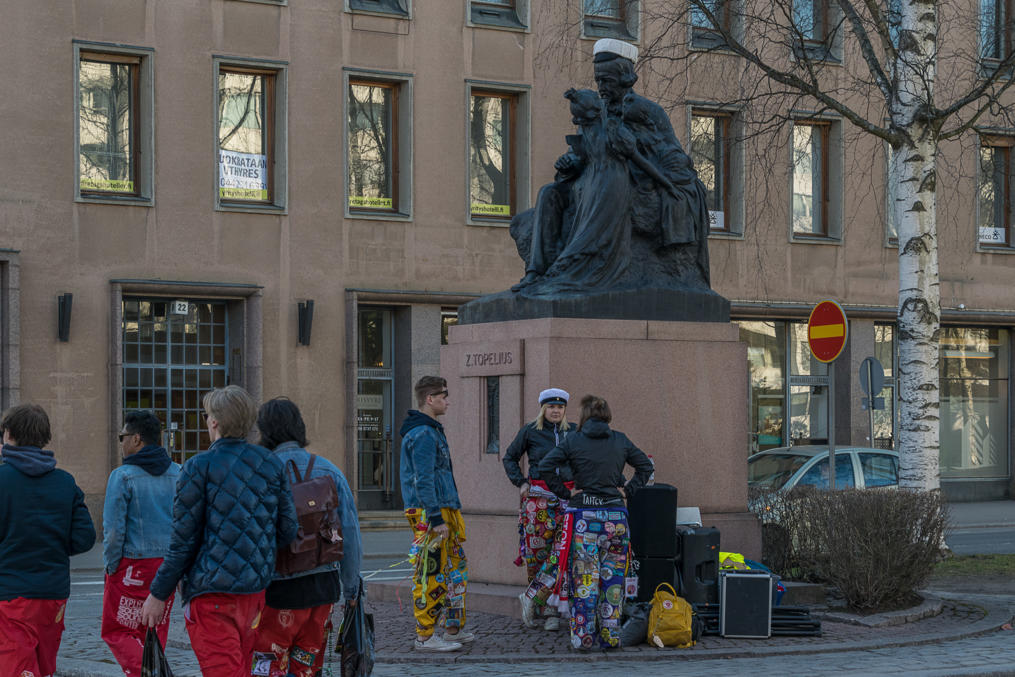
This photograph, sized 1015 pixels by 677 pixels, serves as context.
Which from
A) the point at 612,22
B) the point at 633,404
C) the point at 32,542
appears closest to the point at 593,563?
the point at 633,404

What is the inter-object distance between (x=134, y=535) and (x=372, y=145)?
60.0ft

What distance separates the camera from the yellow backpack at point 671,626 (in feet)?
34.9

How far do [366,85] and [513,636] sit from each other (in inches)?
650

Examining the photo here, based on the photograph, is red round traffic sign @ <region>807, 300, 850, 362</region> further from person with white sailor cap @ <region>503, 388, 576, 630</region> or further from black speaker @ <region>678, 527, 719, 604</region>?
person with white sailor cap @ <region>503, 388, 576, 630</region>

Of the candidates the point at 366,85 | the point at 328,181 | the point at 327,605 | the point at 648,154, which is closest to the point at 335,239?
the point at 328,181

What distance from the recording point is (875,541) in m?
12.3

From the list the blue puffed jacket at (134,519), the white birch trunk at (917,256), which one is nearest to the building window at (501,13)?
the white birch trunk at (917,256)

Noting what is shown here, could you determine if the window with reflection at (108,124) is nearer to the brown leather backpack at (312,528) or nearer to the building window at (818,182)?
the building window at (818,182)

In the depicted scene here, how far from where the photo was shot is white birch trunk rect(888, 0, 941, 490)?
1727cm

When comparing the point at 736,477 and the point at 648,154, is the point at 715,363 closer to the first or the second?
the point at 736,477

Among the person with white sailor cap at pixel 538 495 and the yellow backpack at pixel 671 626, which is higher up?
the person with white sailor cap at pixel 538 495

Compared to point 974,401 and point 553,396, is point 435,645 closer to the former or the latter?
point 553,396

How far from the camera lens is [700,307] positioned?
12.8 meters

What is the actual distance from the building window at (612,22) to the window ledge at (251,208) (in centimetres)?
644
